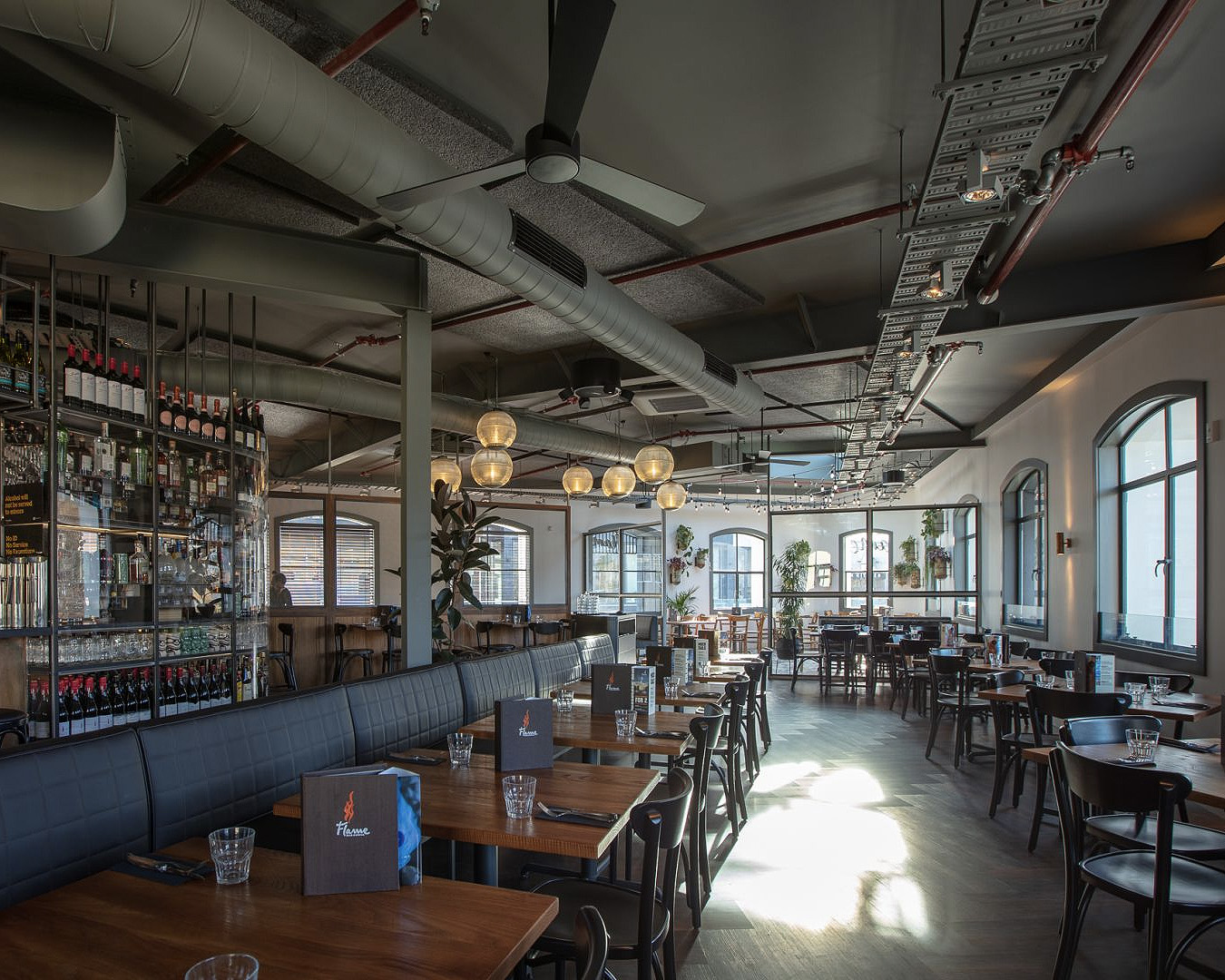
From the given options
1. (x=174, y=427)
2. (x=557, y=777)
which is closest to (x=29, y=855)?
(x=557, y=777)

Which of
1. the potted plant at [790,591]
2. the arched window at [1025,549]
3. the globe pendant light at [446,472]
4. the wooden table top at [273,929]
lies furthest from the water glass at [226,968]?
the potted plant at [790,591]

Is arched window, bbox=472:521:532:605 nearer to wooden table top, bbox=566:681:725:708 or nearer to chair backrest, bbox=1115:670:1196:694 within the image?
wooden table top, bbox=566:681:725:708

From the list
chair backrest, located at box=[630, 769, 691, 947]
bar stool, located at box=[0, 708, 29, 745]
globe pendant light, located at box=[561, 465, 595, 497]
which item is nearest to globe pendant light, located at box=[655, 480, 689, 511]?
globe pendant light, located at box=[561, 465, 595, 497]

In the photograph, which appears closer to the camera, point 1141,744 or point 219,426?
point 1141,744

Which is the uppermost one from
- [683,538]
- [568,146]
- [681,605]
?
[568,146]

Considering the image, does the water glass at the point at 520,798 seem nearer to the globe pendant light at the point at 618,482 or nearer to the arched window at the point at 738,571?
the globe pendant light at the point at 618,482

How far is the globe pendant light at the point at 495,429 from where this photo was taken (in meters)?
6.38

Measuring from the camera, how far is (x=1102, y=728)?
354 cm

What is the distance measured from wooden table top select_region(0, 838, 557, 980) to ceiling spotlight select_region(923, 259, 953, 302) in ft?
12.6

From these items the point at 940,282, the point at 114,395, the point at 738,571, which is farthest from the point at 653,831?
the point at 738,571

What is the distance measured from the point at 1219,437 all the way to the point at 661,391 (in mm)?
4589

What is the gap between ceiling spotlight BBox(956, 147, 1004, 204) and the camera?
315 centimetres

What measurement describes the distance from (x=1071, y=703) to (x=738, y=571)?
13.8m

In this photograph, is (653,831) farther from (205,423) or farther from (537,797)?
(205,423)
